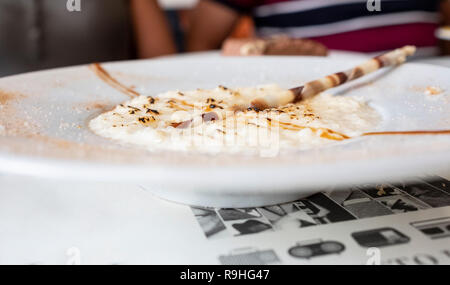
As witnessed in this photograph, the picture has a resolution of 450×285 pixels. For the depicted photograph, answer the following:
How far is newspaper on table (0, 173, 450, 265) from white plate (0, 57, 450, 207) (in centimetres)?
4

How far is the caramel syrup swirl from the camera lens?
102cm

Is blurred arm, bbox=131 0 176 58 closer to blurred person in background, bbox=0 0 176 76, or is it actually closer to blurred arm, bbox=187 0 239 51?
blurred person in background, bbox=0 0 176 76

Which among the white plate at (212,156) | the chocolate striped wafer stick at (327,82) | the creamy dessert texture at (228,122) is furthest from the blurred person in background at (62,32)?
the chocolate striped wafer stick at (327,82)

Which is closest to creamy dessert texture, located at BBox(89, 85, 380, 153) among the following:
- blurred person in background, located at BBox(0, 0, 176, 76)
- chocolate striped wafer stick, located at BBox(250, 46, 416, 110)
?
chocolate striped wafer stick, located at BBox(250, 46, 416, 110)

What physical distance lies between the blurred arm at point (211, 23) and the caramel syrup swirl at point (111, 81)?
63.7 inches

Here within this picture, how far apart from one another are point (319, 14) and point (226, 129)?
2076 millimetres

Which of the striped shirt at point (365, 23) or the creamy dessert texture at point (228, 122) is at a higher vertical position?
the striped shirt at point (365, 23)

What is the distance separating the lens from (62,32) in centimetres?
202

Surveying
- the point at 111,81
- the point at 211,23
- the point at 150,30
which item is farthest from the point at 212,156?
the point at 211,23

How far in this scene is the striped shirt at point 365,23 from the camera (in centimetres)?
235

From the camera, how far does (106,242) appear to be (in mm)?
566

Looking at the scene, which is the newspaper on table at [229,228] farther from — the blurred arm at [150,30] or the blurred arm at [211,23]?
the blurred arm at [211,23]
